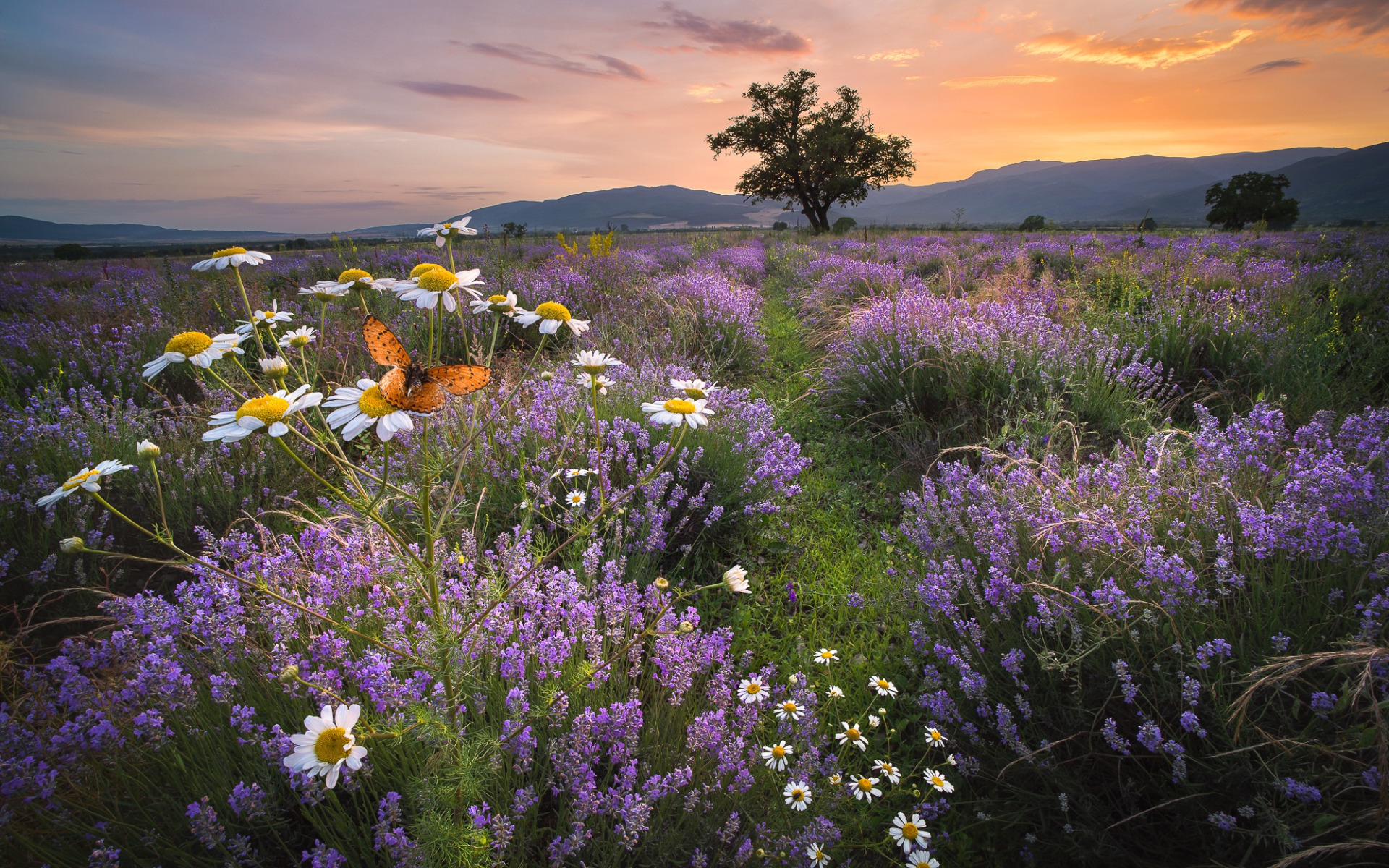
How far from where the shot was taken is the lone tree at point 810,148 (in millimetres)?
31812

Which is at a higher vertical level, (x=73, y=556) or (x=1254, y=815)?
(x=73, y=556)

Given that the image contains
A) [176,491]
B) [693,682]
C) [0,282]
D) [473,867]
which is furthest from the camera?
[0,282]

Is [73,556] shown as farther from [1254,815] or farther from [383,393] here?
[1254,815]

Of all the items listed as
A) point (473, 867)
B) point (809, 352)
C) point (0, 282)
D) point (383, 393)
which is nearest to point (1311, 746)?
point (473, 867)

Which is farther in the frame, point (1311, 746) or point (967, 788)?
point (967, 788)

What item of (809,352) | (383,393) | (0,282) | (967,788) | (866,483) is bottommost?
(967,788)

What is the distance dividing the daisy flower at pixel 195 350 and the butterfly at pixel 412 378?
558mm

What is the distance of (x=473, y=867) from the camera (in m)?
1.21

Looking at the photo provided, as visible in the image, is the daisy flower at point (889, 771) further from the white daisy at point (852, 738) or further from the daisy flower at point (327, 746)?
the daisy flower at point (327, 746)

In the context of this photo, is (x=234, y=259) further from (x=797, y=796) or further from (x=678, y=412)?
(x=797, y=796)

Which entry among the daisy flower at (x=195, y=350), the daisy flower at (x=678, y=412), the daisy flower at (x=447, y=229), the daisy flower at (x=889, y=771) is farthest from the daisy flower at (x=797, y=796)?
the daisy flower at (x=447, y=229)

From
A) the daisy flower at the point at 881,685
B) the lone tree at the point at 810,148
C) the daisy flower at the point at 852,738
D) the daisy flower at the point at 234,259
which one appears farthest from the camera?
the lone tree at the point at 810,148

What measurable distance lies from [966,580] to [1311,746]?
88cm

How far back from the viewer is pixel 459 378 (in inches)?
45.0
